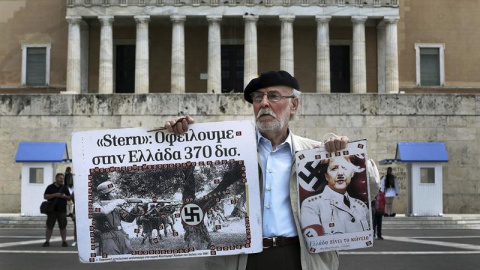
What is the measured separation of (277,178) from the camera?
4.49 meters

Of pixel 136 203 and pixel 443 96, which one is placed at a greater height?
pixel 443 96

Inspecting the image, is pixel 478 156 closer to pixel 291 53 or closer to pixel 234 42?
pixel 291 53

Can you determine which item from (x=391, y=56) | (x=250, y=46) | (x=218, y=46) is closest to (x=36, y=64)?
(x=218, y=46)

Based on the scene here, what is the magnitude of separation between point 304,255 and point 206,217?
1.91ft

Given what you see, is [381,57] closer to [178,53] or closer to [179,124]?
[178,53]

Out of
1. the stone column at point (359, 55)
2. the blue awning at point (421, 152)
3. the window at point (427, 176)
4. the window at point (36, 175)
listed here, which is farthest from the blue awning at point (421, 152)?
the stone column at point (359, 55)

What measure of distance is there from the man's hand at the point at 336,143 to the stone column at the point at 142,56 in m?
36.0

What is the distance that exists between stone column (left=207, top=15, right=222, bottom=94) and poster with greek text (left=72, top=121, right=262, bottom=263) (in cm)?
3593

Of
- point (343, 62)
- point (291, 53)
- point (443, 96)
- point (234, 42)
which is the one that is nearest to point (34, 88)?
point (234, 42)

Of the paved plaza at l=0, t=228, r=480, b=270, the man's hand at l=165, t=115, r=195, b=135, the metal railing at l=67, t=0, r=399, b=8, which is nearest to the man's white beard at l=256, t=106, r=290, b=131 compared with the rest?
the man's hand at l=165, t=115, r=195, b=135

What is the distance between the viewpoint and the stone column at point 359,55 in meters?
41.0

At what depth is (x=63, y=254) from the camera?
549 inches

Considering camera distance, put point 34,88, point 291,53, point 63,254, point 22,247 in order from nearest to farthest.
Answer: point 63,254, point 22,247, point 291,53, point 34,88

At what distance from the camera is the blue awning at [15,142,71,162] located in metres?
24.6
